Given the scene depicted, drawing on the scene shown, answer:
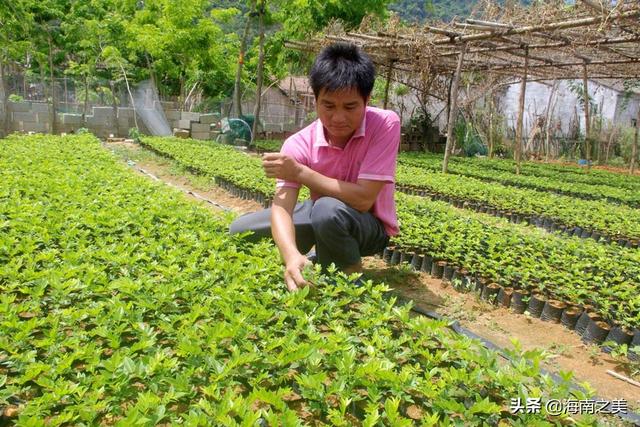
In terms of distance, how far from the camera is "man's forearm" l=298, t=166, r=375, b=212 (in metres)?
3.11

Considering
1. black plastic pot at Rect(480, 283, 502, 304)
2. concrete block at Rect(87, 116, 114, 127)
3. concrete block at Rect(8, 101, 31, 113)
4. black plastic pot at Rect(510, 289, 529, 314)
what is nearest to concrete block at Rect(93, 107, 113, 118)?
concrete block at Rect(87, 116, 114, 127)

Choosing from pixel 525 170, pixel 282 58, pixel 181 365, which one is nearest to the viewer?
pixel 181 365

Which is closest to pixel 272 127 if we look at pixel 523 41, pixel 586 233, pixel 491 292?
pixel 523 41

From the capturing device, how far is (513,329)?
3629 millimetres

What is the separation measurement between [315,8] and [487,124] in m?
7.92

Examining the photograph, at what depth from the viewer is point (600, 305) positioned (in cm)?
358

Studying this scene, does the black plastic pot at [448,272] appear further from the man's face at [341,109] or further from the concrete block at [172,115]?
the concrete block at [172,115]

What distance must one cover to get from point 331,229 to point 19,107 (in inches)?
670

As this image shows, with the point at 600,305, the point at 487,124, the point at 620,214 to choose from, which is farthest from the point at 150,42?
the point at 600,305

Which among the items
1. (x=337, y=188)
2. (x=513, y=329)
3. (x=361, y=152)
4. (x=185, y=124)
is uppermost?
(x=185, y=124)

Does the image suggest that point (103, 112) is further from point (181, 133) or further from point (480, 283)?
point (480, 283)

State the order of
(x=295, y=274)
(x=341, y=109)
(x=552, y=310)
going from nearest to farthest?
(x=295, y=274) < (x=341, y=109) < (x=552, y=310)

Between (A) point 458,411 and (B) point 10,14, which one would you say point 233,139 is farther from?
(A) point 458,411

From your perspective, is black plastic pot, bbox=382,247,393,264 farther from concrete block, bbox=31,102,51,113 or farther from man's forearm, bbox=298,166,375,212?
concrete block, bbox=31,102,51,113
